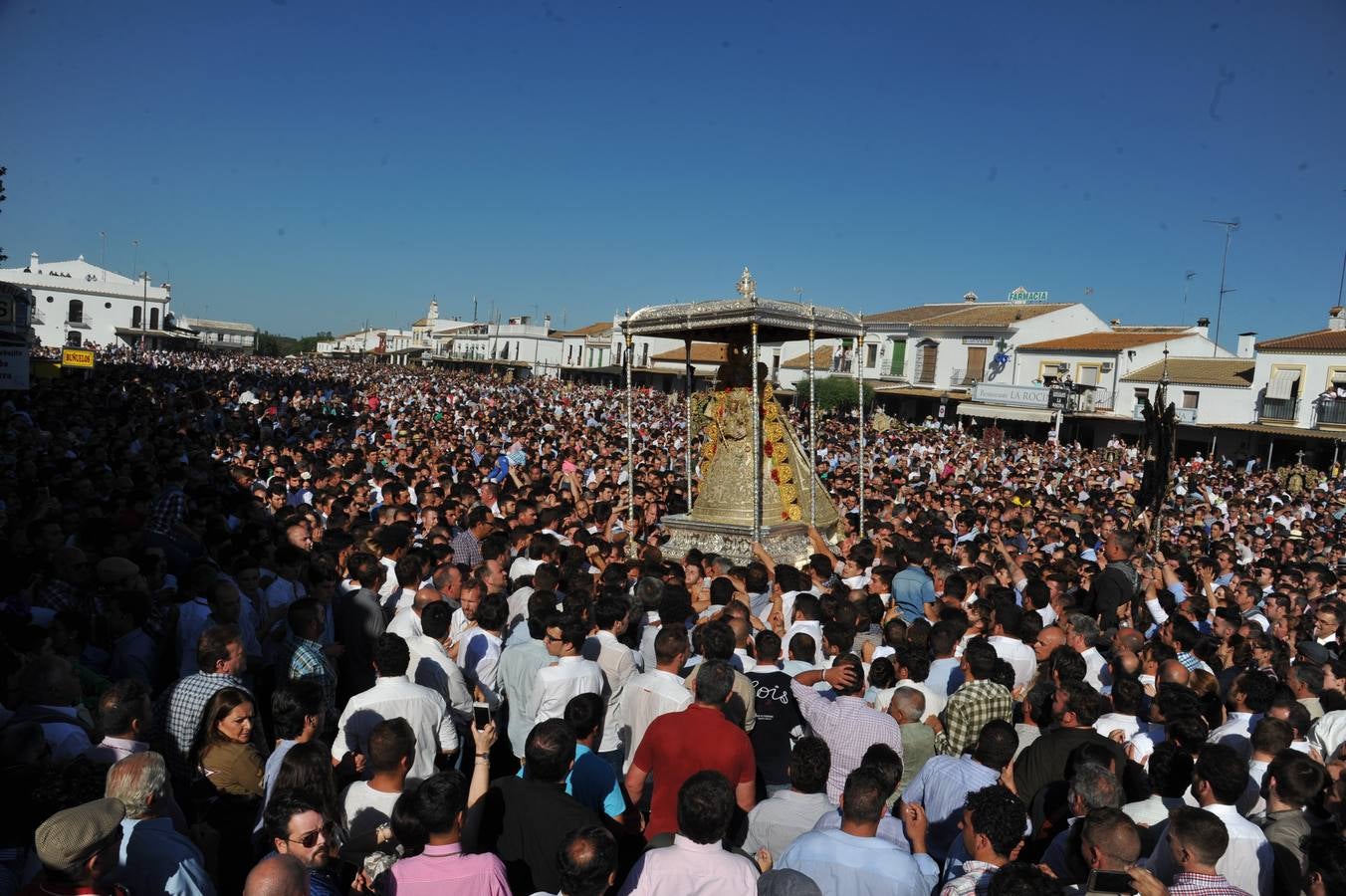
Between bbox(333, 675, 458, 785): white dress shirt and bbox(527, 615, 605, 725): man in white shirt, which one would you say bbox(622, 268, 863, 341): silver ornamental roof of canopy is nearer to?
bbox(527, 615, 605, 725): man in white shirt

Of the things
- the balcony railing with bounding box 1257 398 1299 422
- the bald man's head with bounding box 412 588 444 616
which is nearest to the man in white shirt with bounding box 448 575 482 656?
the bald man's head with bounding box 412 588 444 616

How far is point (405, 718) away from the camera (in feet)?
12.6

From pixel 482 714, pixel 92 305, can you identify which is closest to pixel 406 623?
pixel 482 714

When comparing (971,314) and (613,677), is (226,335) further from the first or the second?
(613,677)

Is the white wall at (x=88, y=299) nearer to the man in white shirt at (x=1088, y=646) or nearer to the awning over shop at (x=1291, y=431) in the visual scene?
the awning over shop at (x=1291, y=431)

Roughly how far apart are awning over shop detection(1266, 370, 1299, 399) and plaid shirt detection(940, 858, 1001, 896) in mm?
32492

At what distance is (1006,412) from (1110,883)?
1381 inches

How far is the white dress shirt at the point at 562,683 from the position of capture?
13.8 feet

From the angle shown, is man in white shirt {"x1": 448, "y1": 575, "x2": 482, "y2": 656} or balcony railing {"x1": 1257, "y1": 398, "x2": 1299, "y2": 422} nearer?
man in white shirt {"x1": 448, "y1": 575, "x2": 482, "y2": 656}

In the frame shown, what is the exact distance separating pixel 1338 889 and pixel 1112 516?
985cm

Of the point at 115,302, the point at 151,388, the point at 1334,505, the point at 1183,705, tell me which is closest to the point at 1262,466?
the point at 1334,505

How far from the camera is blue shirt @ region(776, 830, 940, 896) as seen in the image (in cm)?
290

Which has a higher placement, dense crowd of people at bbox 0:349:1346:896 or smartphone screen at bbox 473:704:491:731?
dense crowd of people at bbox 0:349:1346:896

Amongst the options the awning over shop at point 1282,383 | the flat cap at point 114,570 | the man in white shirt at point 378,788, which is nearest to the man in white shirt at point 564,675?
the man in white shirt at point 378,788
